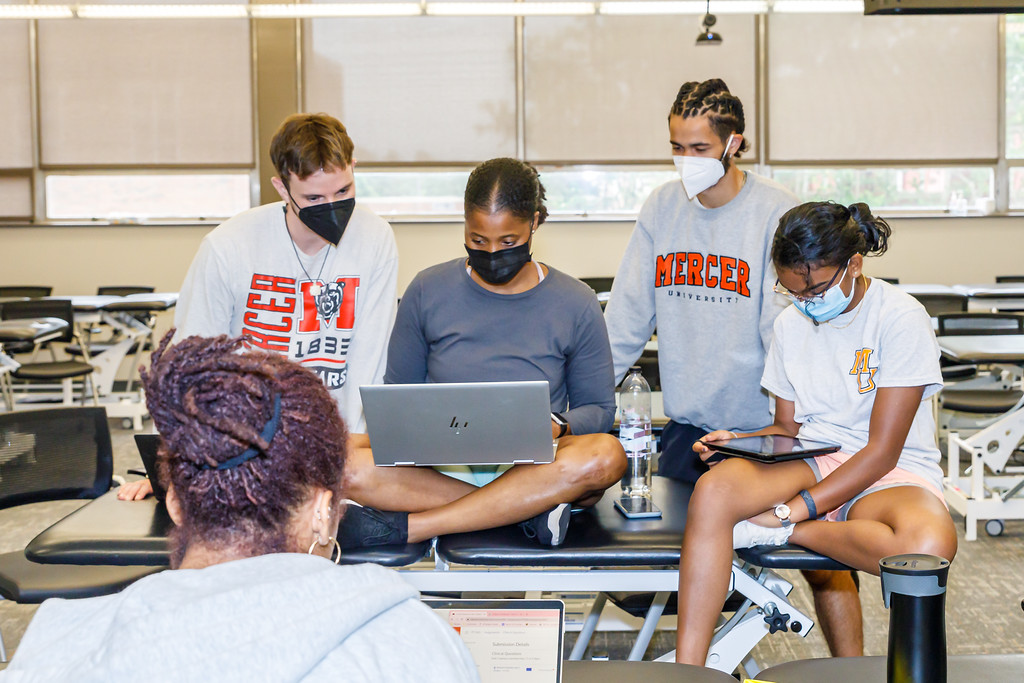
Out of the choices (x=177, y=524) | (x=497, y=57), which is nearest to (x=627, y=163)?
(x=497, y=57)

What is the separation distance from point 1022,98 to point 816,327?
263 inches

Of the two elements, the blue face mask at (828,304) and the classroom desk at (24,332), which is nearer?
the blue face mask at (828,304)

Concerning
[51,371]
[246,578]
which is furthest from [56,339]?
[246,578]

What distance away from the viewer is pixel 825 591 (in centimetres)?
234

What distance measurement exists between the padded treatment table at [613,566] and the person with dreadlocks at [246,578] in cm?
93

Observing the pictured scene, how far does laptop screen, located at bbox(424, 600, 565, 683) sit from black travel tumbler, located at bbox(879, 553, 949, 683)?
0.56 m

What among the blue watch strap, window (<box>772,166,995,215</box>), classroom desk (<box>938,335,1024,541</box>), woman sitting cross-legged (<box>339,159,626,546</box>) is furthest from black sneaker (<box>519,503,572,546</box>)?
window (<box>772,166,995,215</box>)

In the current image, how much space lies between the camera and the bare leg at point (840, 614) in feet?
7.57

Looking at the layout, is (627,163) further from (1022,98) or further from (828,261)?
(828,261)

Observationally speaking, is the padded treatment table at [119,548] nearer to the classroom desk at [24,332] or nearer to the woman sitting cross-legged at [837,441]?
the woman sitting cross-legged at [837,441]

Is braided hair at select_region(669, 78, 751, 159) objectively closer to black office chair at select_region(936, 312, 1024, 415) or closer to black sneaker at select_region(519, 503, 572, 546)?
black sneaker at select_region(519, 503, 572, 546)

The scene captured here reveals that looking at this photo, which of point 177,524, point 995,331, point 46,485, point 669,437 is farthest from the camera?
point 995,331

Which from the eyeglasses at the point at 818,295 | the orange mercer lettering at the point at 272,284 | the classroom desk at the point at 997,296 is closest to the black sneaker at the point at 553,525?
the eyeglasses at the point at 818,295

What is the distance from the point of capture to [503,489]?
198cm
